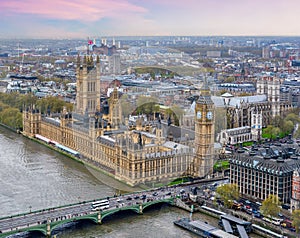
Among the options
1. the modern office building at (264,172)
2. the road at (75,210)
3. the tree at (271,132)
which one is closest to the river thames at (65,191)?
the road at (75,210)

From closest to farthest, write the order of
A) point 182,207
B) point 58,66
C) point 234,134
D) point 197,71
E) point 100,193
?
1. point 182,207
2. point 100,193
3. point 234,134
4. point 197,71
5. point 58,66

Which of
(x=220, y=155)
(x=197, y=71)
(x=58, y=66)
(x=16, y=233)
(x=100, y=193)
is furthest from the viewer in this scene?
(x=58, y=66)

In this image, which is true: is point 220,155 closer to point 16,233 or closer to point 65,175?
point 65,175

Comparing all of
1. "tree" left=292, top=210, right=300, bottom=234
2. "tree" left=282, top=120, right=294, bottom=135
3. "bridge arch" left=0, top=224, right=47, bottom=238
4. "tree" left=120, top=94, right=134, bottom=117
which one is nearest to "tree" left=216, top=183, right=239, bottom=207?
"tree" left=292, top=210, right=300, bottom=234

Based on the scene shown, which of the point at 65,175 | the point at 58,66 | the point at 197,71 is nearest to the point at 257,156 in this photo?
the point at 65,175

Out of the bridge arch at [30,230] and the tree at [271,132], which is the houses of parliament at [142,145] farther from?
the tree at [271,132]

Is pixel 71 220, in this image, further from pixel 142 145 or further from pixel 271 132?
pixel 271 132

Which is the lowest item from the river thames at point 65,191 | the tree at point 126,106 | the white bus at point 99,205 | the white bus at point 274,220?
the river thames at point 65,191
